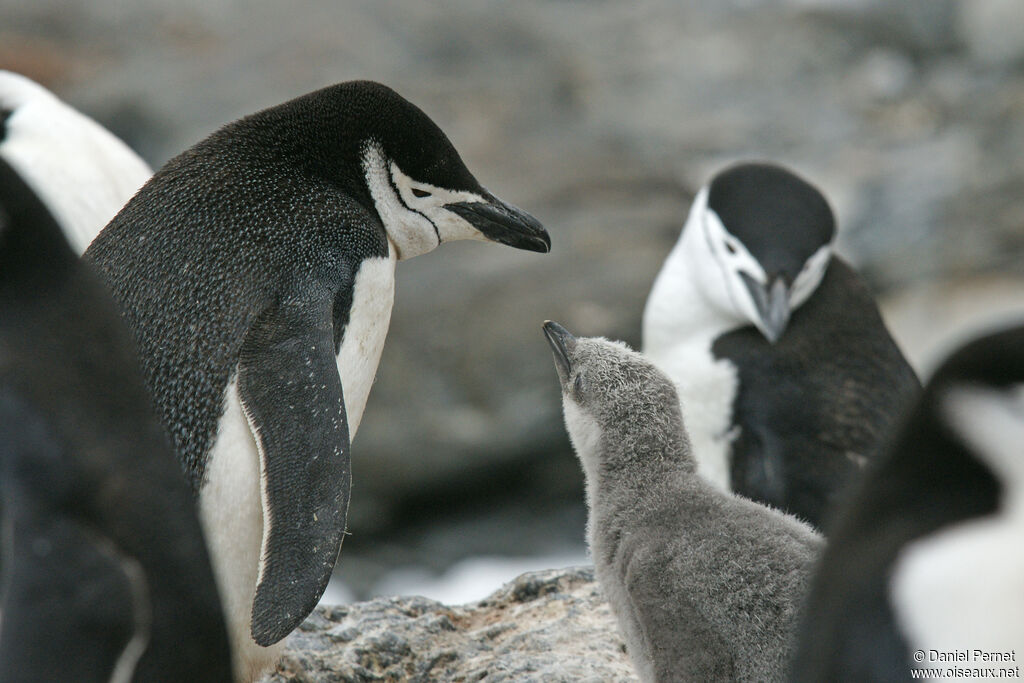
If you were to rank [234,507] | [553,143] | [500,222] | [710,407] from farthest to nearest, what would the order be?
[553,143] < [710,407] < [500,222] < [234,507]

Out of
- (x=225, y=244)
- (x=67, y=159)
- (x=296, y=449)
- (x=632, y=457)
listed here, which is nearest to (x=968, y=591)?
(x=632, y=457)

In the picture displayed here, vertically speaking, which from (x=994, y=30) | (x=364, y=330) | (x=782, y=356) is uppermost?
(x=364, y=330)

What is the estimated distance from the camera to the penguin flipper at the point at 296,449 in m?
1.91

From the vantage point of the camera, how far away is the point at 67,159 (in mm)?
2975

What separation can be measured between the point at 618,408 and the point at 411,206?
0.56 m

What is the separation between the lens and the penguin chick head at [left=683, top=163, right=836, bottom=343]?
2936 mm

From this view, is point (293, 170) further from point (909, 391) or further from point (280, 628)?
point (909, 391)

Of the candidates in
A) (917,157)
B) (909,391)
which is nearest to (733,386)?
(909,391)

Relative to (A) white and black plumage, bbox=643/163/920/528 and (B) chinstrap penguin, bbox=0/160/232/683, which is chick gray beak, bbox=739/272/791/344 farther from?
(B) chinstrap penguin, bbox=0/160/232/683

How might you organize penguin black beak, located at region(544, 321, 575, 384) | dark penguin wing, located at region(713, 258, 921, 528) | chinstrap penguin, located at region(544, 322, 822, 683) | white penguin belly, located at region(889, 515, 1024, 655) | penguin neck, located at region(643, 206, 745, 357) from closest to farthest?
1. white penguin belly, located at region(889, 515, 1024, 655)
2. chinstrap penguin, located at region(544, 322, 822, 683)
3. penguin black beak, located at region(544, 321, 575, 384)
4. dark penguin wing, located at region(713, 258, 921, 528)
5. penguin neck, located at region(643, 206, 745, 357)

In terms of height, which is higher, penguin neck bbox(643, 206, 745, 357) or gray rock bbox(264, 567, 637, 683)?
penguin neck bbox(643, 206, 745, 357)

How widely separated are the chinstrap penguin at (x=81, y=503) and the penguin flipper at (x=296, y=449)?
1.31ft

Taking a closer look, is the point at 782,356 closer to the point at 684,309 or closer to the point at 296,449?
the point at 684,309

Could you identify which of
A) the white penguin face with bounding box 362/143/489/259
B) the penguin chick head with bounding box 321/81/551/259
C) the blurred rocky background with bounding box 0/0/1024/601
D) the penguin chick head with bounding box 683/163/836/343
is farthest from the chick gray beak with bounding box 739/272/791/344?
the blurred rocky background with bounding box 0/0/1024/601
